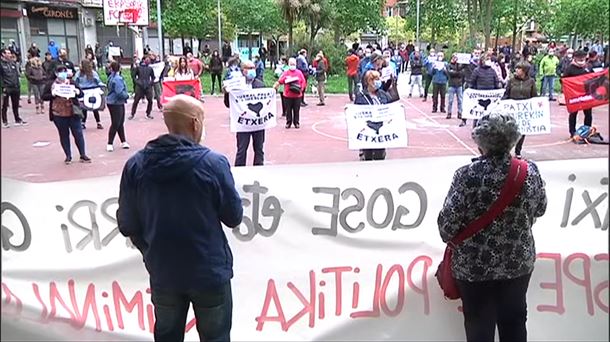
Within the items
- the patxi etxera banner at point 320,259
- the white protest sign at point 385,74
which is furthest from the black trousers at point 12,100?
the patxi etxera banner at point 320,259

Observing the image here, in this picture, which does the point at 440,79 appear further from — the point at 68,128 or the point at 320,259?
the point at 320,259

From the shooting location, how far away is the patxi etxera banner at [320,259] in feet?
11.0

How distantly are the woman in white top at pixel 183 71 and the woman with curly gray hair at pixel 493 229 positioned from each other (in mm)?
13295

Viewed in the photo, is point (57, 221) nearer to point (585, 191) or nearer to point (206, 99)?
point (585, 191)

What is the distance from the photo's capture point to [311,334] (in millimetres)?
3420

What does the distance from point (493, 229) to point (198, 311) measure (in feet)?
4.40

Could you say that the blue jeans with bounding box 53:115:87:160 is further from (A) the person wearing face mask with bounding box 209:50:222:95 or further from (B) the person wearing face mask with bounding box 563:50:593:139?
(A) the person wearing face mask with bounding box 209:50:222:95

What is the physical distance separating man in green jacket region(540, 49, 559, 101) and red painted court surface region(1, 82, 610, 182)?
8.62ft

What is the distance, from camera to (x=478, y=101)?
445 inches

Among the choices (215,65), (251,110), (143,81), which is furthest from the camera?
(215,65)

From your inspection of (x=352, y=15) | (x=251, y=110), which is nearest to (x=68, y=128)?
(x=251, y=110)

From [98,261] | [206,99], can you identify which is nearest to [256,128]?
[98,261]

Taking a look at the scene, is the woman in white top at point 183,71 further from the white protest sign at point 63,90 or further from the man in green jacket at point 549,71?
the man in green jacket at point 549,71

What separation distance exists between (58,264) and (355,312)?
1.67 meters
